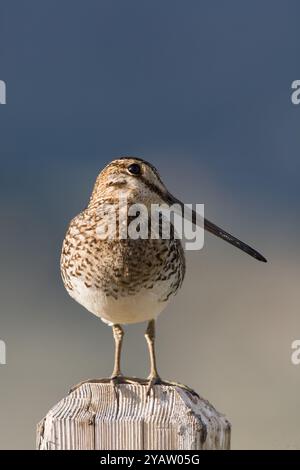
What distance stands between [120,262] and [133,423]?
5.04 feet

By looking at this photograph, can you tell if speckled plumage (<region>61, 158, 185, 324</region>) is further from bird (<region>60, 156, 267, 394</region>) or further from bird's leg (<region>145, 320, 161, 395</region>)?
bird's leg (<region>145, 320, 161, 395</region>)

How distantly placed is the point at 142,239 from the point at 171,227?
0.26m

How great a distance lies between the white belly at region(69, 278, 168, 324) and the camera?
4.62 m

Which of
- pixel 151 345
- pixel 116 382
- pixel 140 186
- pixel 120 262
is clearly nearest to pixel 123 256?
pixel 120 262

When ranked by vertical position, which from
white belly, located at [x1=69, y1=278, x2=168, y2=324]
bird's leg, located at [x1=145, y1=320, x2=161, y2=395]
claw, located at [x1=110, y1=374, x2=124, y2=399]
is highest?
white belly, located at [x1=69, y1=278, x2=168, y2=324]

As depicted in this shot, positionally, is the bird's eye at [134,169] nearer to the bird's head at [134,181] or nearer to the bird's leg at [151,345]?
the bird's head at [134,181]

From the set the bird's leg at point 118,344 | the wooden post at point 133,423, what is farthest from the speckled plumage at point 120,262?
the wooden post at point 133,423

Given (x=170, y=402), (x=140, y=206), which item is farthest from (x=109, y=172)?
(x=170, y=402)

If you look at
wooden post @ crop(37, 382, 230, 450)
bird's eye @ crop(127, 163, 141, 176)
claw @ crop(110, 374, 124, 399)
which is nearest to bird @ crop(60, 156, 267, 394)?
bird's eye @ crop(127, 163, 141, 176)

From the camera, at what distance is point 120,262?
183 inches

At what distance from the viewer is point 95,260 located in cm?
466
